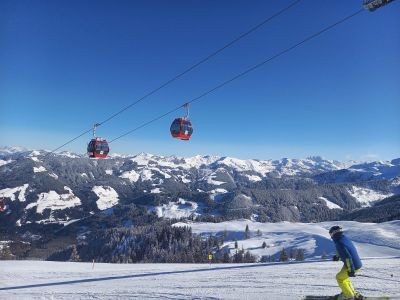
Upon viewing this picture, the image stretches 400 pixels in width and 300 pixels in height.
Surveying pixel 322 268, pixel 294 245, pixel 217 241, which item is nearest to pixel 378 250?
pixel 294 245

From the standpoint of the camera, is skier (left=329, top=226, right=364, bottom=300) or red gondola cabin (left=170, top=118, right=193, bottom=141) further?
red gondola cabin (left=170, top=118, right=193, bottom=141)

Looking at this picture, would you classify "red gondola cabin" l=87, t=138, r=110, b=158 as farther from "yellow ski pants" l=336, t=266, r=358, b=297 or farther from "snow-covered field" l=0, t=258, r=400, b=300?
"yellow ski pants" l=336, t=266, r=358, b=297

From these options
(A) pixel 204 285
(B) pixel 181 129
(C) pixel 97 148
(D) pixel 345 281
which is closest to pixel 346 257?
(D) pixel 345 281

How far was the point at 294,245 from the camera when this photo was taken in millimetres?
191500

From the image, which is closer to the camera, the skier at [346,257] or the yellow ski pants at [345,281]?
the skier at [346,257]

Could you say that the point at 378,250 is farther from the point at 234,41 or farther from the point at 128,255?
the point at 234,41

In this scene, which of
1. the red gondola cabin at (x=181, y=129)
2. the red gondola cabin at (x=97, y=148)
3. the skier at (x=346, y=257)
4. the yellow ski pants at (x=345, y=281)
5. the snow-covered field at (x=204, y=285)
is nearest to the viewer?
the skier at (x=346, y=257)

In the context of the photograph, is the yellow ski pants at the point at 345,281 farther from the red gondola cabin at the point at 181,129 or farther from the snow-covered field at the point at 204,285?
the red gondola cabin at the point at 181,129

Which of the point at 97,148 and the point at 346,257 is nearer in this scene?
the point at 346,257

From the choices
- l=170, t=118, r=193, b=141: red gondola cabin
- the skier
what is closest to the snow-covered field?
the skier

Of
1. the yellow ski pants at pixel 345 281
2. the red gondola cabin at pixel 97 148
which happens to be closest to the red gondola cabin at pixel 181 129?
the red gondola cabin at pixel 97 148

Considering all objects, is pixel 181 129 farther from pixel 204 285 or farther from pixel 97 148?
pixel 204 285

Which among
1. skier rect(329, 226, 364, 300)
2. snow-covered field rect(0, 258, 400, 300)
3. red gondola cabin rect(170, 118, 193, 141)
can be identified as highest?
red gondola cabin rect(170, 118, 193, 141)

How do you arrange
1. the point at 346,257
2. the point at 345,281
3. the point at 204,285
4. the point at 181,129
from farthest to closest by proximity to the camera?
the point at 181,129, the point at 204,285, the point at 345,281, the point at 346,257
